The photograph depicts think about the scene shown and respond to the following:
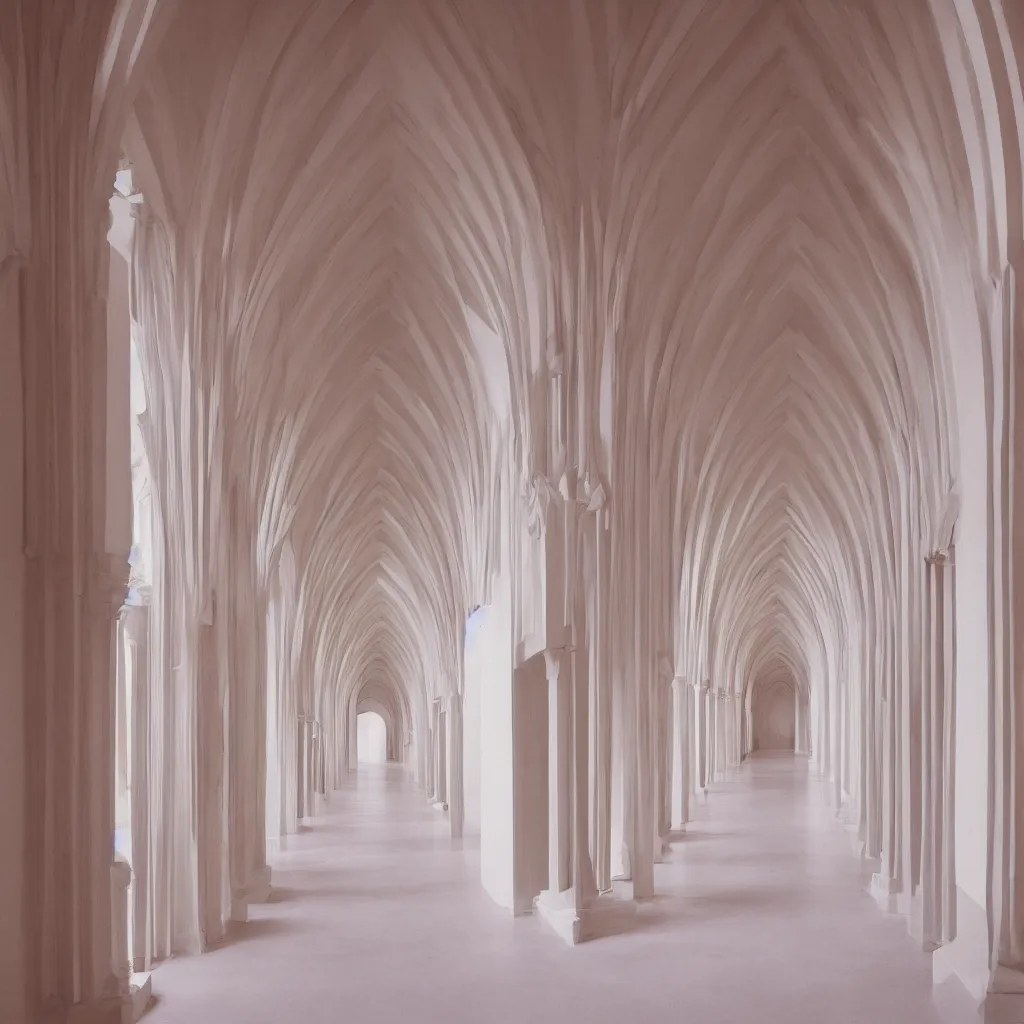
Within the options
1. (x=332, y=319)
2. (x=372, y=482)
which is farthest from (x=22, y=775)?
(x=372, y=482)

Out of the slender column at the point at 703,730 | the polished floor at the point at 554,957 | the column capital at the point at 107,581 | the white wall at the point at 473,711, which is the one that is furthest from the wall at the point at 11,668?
the slender column at the point at 703,730

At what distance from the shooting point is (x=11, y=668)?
748 cm

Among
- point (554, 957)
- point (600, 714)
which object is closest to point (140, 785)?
point (554, 957)

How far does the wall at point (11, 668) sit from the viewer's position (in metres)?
7.35

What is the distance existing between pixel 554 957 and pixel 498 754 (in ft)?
11.3

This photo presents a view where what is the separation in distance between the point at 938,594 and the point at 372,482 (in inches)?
638

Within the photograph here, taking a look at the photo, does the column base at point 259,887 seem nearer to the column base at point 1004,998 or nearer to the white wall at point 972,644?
the white wall at point 972,644

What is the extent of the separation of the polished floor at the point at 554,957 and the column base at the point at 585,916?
0.16 metres

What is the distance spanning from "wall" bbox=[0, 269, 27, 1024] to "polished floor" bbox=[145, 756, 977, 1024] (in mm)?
1967

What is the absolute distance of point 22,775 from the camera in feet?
24.7

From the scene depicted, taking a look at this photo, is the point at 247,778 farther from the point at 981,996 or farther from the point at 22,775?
the point at 981,996

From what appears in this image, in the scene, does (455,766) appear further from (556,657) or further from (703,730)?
(703,730)

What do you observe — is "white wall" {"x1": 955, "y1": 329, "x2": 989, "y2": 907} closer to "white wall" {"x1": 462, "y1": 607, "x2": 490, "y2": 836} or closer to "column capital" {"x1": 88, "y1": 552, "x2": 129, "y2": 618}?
"column capital" {"x1": 88, "y1": 552, "x2": 129, "y2": 618}

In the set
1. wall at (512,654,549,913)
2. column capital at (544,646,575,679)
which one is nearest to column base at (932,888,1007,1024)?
column capital at (544,646,575,679)
